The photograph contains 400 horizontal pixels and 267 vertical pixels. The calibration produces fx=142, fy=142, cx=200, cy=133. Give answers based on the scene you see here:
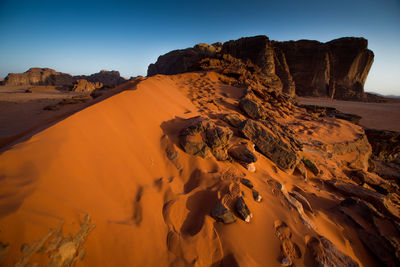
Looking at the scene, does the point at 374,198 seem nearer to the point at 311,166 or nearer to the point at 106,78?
the point at 311,166

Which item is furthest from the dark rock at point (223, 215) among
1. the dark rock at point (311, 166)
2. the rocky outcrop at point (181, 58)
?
the rocky outcrop at point (181, 58)

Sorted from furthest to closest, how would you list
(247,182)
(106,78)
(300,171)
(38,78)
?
1. (106,78)
2. (38,78)
3. (300,171)
4. (247,182)

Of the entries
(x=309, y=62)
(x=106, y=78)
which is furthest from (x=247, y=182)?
(x=106, y=78)

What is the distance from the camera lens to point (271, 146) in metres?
3.24

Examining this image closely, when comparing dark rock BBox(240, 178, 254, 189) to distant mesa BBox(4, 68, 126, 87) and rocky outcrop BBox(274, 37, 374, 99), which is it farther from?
distant mesa BBox(4, 68, 126, 87)

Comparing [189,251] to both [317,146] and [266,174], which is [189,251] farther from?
[317,146]

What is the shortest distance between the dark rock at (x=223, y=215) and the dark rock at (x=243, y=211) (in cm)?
11

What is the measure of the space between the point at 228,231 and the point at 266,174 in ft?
4.56

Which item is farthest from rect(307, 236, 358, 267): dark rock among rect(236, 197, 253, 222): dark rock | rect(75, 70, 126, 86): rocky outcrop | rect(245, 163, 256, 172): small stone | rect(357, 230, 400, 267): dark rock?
rect(75, 70, 126, 86): rocky outcrop

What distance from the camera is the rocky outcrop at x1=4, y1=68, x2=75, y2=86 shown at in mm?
25312

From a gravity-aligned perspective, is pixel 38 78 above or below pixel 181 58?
below

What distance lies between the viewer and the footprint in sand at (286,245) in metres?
1.44

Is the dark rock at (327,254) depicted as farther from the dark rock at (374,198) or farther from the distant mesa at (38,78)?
the distant mesa at (38,78)

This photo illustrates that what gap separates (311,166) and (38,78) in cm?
4290
